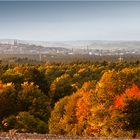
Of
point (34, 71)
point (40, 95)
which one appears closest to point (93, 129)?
point (40, 95)

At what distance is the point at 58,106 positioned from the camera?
91125 mm

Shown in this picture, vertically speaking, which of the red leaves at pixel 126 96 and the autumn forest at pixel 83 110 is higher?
the red leaves at pixel 126 96

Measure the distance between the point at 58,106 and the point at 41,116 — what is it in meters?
4.69

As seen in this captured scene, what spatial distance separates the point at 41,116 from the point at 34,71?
23875 mm

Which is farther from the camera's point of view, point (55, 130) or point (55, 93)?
point (55, 93)

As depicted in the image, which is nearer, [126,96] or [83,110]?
[126,96]

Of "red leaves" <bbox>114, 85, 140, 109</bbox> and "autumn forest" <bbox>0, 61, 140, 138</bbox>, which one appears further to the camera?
"red leaves" <bbox>114, 85, 140, 109</bbox>

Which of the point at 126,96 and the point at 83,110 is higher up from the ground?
Answer: the point at 126,96

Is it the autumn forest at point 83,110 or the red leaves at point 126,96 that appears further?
the red leaves at point 126,96

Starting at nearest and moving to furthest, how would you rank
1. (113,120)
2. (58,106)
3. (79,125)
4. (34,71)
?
(113,120), (79,125), (58,106), (34,71)

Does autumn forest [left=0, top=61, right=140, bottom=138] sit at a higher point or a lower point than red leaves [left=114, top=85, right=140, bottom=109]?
lower

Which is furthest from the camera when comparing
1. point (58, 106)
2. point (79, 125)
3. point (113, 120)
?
point (58, 106)

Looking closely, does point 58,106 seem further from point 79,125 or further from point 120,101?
point 120,101

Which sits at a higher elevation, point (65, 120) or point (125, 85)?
point (125, 85)
